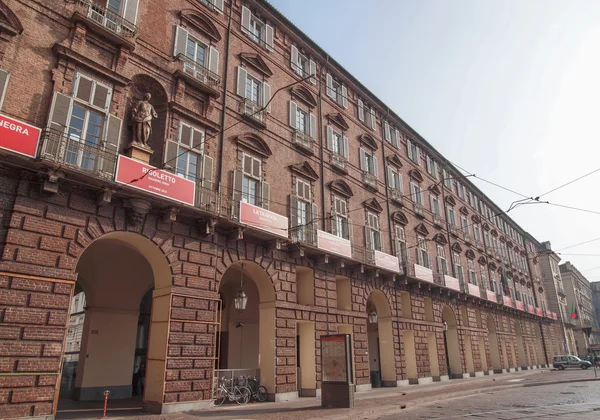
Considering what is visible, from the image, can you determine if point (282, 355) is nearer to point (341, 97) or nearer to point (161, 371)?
point (161, 371)

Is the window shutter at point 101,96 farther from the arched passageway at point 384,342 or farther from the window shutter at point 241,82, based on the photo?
the arched passageway at point 384,342

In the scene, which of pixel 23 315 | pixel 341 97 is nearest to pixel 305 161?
pixel 341 97

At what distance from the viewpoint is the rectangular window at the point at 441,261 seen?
103ft

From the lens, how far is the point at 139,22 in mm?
15484

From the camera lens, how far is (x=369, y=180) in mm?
25562

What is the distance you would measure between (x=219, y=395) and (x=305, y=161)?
1094cm

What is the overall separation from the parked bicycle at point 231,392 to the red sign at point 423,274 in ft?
44.5

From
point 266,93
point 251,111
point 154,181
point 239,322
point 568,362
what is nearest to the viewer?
point 154,181

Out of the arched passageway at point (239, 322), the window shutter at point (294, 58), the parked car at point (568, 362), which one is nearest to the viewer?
the arched passageway at point (239, 322)

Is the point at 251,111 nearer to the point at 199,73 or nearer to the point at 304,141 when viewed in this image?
the point at 199,73

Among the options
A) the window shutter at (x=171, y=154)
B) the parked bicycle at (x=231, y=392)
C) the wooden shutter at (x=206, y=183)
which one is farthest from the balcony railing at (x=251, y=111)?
the parked bicycle at (x=231, y=392)

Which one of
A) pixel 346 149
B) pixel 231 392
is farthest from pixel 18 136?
pixel 346 149

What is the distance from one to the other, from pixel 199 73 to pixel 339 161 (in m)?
9.33

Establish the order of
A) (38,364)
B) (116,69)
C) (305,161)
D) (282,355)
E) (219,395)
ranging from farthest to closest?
(305,161)
(282,355)
(219,395)
(116,69)
(38,364)
